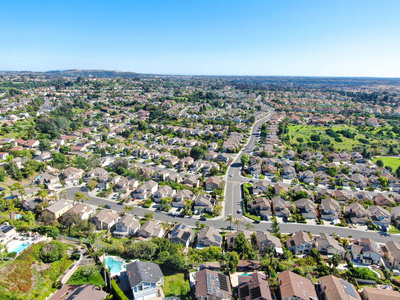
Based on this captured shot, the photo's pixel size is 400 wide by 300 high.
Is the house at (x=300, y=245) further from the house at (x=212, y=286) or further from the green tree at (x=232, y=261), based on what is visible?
the house at (x=212, y=286)

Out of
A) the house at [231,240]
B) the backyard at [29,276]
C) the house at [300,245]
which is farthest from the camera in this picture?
the house at [300,245]

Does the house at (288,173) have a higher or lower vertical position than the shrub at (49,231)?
lower

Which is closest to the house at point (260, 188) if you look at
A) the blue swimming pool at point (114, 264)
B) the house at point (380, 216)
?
the house at point (380, 216)

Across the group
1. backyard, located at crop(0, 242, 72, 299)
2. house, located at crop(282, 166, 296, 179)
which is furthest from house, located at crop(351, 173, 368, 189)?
backyard, located at crop(0, 242, 72, 299)

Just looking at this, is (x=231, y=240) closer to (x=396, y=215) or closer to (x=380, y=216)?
(x=380, y=216)

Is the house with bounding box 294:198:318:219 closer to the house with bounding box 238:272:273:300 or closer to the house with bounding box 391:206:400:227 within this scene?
the house with bounding box 391:206:400:227

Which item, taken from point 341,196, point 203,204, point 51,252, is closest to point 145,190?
Answer: point 203,204

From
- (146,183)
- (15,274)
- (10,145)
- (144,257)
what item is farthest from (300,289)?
(10,145)
